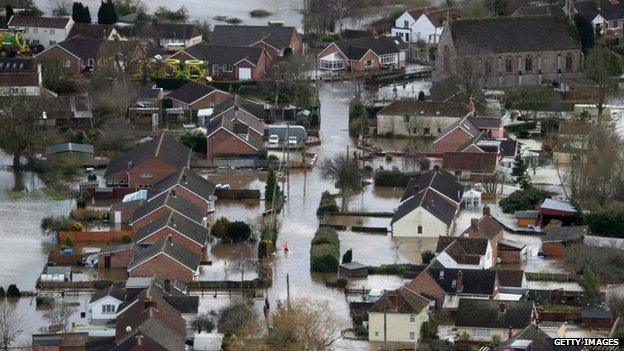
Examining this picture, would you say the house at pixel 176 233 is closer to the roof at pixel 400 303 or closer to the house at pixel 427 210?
the house at pixel 427 210

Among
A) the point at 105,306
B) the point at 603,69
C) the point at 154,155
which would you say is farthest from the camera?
the point at 603,69

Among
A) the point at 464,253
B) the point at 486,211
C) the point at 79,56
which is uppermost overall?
the point at 79,56

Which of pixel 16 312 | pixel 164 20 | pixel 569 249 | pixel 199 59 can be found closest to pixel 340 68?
pixel 199 59

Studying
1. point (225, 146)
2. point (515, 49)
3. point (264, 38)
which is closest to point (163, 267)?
point (225, 146)

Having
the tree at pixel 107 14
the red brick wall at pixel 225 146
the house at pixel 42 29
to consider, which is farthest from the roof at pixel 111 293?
the tree at pixel 107 14

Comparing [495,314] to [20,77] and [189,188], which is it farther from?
[20,77]

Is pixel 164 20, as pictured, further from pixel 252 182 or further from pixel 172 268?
pixel 172 268
